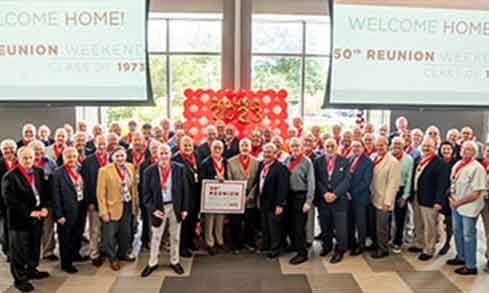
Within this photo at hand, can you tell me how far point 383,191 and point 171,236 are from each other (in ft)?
8.26

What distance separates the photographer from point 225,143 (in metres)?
6.07

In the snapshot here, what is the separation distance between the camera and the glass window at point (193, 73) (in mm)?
10508

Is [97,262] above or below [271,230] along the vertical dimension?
below

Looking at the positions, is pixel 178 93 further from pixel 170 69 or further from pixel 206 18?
pixel 206 18

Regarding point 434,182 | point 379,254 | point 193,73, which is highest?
point 193,73

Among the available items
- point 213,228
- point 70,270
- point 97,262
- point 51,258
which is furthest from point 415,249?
point 51,258

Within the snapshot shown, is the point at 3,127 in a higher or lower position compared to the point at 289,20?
lower

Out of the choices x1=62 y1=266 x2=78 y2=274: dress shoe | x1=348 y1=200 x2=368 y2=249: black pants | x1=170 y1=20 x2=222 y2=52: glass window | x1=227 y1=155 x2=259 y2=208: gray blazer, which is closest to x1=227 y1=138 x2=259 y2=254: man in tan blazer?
x1=227 y1=155 x2=259 y2=208: gray blazer

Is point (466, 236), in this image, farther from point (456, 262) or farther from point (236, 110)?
point (236, 110)

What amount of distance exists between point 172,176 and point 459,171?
309cm

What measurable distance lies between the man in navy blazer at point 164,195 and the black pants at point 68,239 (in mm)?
831

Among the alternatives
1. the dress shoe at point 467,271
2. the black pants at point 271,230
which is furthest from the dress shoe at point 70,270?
the dress shoe at point 467,271

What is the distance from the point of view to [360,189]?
Answer: 522 cm

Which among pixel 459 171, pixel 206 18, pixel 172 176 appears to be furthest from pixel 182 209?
pixel 206 18
